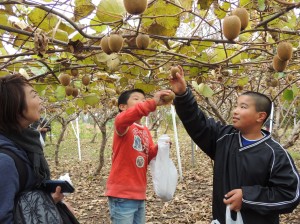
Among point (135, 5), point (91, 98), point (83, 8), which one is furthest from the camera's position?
point (91, 98)

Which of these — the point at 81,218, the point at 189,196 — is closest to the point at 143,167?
the point at 81,218

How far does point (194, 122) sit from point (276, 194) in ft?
1.64

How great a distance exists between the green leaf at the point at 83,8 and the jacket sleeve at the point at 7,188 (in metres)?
0.58

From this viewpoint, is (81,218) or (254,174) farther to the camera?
(81,218)

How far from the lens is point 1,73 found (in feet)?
6.31

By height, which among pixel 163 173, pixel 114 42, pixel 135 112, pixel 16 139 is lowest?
pixel 163 173

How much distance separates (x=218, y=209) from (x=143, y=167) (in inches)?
23.6

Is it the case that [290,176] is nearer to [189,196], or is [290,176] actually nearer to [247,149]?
[247,149]

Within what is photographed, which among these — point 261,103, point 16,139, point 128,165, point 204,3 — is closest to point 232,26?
point 204,3

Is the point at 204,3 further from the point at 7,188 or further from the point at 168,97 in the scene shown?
the point at 7,188

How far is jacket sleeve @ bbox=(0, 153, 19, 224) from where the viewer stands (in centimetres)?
107

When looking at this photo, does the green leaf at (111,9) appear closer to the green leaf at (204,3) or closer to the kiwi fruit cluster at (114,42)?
the kiwi fruit cluster at (114,42)

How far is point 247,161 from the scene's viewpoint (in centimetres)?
153

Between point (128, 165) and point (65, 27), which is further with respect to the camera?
point (128, 165)
